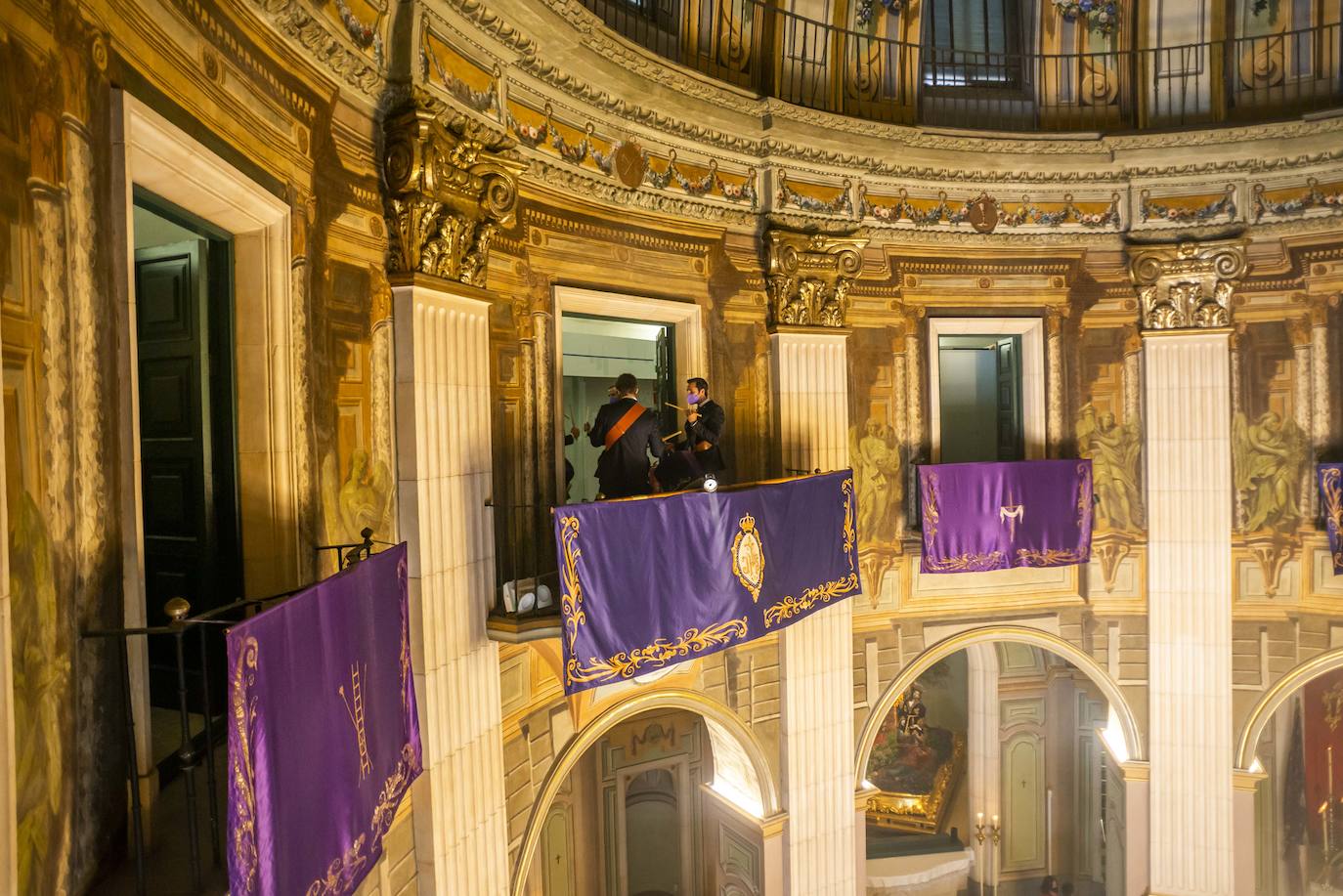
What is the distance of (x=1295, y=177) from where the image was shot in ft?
30.5

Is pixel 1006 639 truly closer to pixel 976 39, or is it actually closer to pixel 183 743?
pixel 976 39

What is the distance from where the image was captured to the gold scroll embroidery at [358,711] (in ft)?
11.7

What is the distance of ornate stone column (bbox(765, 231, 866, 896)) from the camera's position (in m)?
8.32

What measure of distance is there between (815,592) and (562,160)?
4.36m

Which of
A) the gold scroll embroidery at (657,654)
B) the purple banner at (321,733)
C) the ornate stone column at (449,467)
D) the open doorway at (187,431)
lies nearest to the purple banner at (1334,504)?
the gold scroll embroidery at (657,654)

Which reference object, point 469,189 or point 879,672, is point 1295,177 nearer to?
point 879,672

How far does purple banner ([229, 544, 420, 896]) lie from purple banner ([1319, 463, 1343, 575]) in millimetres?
10368

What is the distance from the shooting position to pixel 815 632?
8414mm

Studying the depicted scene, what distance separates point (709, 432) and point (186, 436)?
3.82 m

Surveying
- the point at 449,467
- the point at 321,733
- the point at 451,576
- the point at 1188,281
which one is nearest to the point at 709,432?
the point at 449,467

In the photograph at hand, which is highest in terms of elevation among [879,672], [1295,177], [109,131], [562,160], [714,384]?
[1295,177]

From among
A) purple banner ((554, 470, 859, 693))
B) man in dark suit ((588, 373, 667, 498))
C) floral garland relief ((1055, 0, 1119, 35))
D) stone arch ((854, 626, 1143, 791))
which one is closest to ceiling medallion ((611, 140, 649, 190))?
man in dark suit ((588, 373, 667, 498))

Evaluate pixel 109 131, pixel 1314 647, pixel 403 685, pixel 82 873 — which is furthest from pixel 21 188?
pixel 1314 647

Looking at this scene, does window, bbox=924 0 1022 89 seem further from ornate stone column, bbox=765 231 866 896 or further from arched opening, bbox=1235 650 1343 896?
arched opening, bbox=1235 650 1343 896
